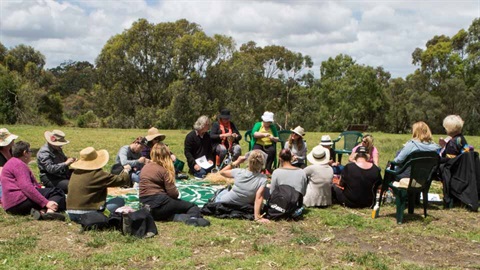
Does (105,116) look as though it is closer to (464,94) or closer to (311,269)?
(464,94)

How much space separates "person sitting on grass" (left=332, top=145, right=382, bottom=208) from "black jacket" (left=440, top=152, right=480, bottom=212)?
1412mm

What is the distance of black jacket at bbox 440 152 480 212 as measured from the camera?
8203 mm

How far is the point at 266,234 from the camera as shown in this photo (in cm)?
650

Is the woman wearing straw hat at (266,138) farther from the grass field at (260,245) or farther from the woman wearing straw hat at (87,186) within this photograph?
the woman wearing straw hat at (87,186)

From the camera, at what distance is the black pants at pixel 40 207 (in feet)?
22.7

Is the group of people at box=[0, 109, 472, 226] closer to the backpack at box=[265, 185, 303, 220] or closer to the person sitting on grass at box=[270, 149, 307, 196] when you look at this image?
the person sitting on grass at box=[270, 149, 307, 196]

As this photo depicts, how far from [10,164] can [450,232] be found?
6395 millimetres

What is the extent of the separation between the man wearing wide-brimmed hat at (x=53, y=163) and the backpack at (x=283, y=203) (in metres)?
3.40

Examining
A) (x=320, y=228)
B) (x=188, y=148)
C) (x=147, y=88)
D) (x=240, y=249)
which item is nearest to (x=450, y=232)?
(x=320, y=228)

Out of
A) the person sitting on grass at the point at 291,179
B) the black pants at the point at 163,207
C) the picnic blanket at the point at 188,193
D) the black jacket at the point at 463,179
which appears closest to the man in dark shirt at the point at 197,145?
the picnic blanket at the point at 188,193

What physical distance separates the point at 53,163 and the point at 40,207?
1.15m

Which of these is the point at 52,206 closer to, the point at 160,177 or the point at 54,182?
the point at 54,182

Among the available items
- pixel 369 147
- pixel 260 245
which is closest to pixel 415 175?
pixel 369 147

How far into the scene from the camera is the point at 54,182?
804 cm
